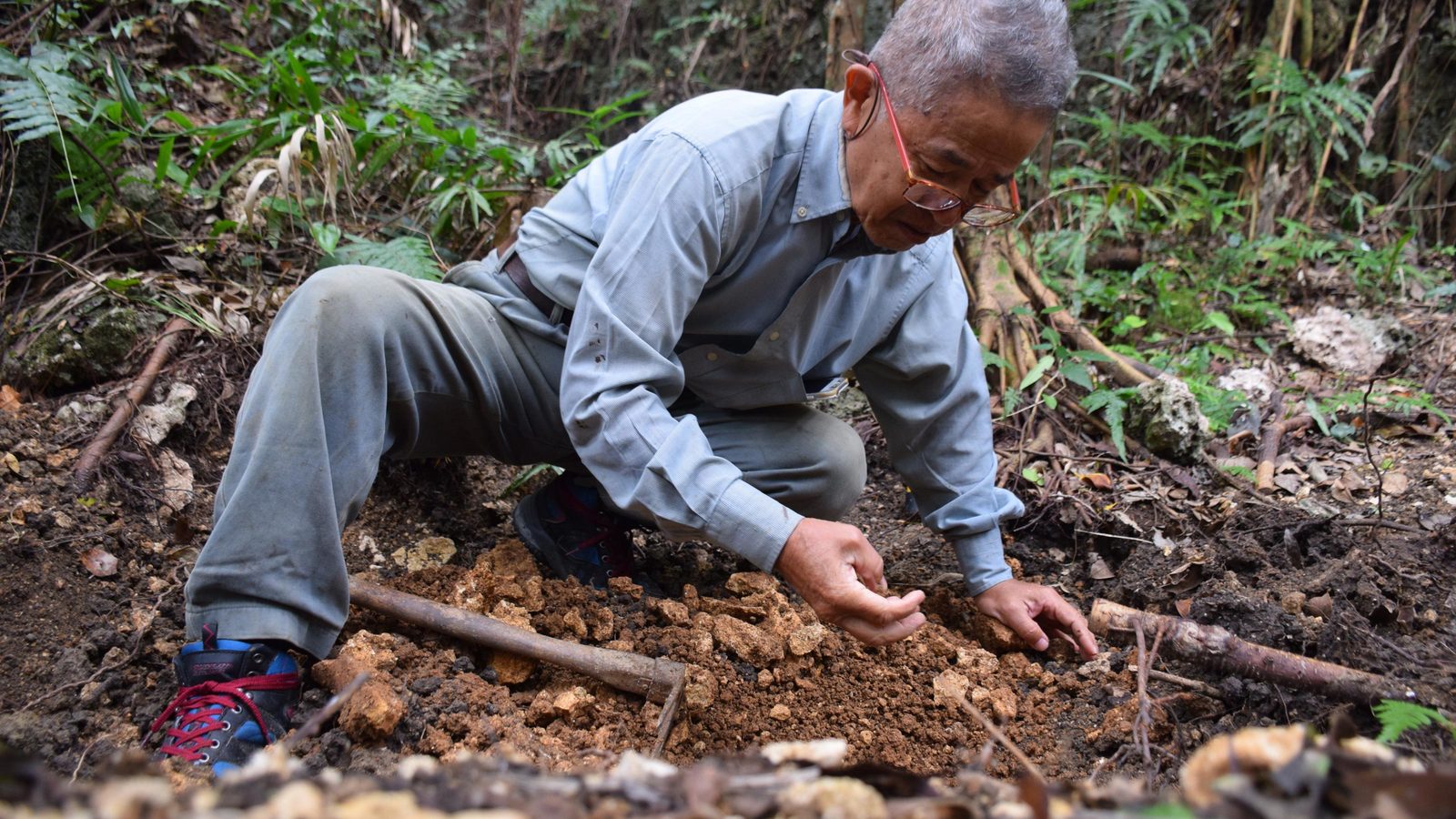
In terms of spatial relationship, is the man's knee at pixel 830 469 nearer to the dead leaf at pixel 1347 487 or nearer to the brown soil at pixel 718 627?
the brown soil at pixel 718 627

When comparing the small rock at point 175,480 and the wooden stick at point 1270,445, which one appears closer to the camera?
the small rock at point 175,480

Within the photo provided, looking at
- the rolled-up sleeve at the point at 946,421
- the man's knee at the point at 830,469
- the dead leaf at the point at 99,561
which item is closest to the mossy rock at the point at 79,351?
the dead leaf at the point at 99,561

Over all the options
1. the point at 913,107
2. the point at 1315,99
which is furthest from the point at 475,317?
the point at 1315,99

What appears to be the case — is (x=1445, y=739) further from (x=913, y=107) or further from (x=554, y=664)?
(x=554, y=664)

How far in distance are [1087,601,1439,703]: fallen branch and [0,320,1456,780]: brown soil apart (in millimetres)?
64

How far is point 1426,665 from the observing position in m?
1.70

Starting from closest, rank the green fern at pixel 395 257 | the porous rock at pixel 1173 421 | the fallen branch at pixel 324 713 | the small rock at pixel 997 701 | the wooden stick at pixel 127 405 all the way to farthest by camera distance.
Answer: the fallen branch at pixel 324 713 < the small rock at pixel 997 701 < the wooden stick at pixel 127 405 < the porous rock at pixel 1173 421 < the green fern at pixel 395 257

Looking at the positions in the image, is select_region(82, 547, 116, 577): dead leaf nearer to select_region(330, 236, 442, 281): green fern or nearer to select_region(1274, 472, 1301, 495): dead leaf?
select_region(330, 236, 442, 281): green fern

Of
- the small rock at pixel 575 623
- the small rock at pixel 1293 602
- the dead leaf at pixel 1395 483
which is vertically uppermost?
the small rock at pixel 1293 602

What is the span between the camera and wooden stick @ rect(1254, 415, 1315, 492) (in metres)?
2.79

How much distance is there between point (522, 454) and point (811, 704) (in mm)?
1035

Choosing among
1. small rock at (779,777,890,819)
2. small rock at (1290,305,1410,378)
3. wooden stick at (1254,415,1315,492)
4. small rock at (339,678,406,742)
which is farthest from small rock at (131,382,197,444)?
small rock at (1290,305,1410,378)

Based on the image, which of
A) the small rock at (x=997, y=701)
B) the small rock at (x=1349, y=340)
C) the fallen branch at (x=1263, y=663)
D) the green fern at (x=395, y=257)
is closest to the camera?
the fallen branch at (x=1263, y=663)

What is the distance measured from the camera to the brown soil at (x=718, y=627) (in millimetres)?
1846
